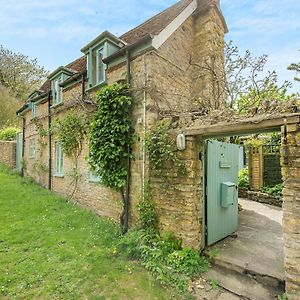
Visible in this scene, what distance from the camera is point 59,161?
479 inches

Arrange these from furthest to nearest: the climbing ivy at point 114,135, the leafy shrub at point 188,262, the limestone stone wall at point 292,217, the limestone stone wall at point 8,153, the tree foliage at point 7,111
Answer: the tree foliage at point 7,111 → the limestone stone wall at point 8,153 → the climbing ivy at point 114,135 → the leafy shrub at point 188,262 → the limestone stone wall at point 292,217

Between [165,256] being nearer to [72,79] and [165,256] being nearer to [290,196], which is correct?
[290,196]

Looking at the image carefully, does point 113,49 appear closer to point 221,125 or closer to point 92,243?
point 221,125

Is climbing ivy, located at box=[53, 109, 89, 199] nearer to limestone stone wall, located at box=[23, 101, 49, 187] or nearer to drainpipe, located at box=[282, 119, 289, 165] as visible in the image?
limestone stone wall, located at box=[23, 101, 49, 187]

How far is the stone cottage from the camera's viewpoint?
6.23m

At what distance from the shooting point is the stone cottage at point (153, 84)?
623 cm

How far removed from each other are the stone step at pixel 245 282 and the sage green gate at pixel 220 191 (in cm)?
107

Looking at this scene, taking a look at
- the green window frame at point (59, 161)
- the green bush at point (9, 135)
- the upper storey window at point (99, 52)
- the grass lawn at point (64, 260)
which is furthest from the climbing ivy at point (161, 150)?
the green bush at point (9, 135)

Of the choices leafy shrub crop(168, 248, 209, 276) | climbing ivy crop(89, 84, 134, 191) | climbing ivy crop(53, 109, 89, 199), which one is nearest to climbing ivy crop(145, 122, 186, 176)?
climbing ivy crop(89, 84, 134, 191)

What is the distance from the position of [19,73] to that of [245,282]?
1486 inches

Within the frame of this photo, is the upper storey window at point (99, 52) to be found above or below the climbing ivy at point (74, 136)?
above

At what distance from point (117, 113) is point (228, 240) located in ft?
16.7

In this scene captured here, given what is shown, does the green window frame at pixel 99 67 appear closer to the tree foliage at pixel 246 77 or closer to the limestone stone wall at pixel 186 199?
the limestone stone wall at pixel 186 199

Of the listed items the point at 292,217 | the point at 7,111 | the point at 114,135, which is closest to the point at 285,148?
the point at 292,217
